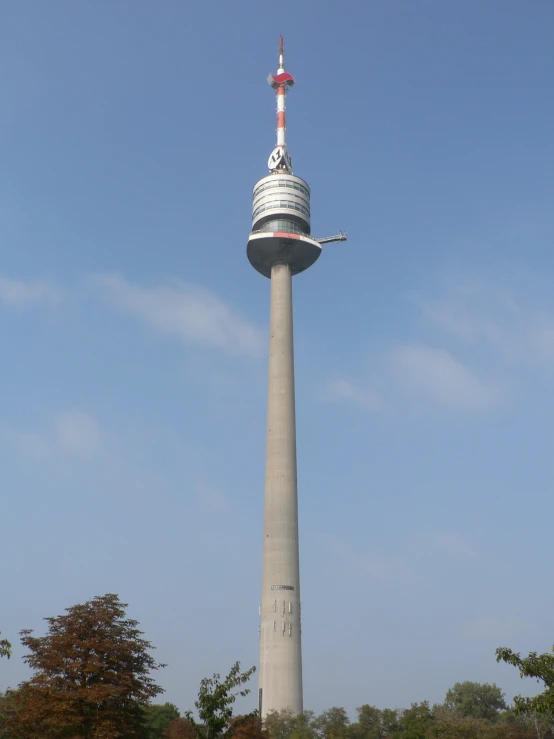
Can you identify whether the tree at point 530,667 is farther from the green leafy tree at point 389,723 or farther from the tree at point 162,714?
the tree at point 162,714

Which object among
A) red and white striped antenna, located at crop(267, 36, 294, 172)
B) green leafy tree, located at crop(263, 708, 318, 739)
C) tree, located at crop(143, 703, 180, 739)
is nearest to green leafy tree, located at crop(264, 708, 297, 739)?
green leafy tree, located at crop(263, 708, 318, 739)

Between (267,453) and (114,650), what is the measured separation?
161ft

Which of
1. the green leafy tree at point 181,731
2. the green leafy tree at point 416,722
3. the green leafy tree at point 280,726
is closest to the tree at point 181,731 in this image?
the green leafy tree at point 181,731

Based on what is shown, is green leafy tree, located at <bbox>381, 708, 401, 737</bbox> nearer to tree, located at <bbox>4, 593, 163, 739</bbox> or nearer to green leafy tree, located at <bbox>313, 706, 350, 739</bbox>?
green leafy tree, located at <bbox>313, 706, 350, 739</bbox>

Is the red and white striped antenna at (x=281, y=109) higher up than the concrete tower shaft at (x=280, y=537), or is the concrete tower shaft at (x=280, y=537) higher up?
the red and white striped antenna at (x=281, y=109)

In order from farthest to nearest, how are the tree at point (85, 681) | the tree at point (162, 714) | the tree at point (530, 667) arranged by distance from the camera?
1. the tree at point (162, 714)
2. the tree at point (85, 681)
3. the tree at point (530, 667)

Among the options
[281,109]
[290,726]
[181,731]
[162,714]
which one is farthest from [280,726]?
[281,109]

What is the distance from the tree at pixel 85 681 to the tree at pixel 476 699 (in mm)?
89351

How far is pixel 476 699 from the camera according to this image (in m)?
133

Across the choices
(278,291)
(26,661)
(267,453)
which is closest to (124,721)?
(26,661)

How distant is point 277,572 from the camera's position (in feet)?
303

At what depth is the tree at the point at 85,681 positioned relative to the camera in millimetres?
50688

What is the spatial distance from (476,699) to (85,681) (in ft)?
329

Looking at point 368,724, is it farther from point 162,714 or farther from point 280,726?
point 162,714
